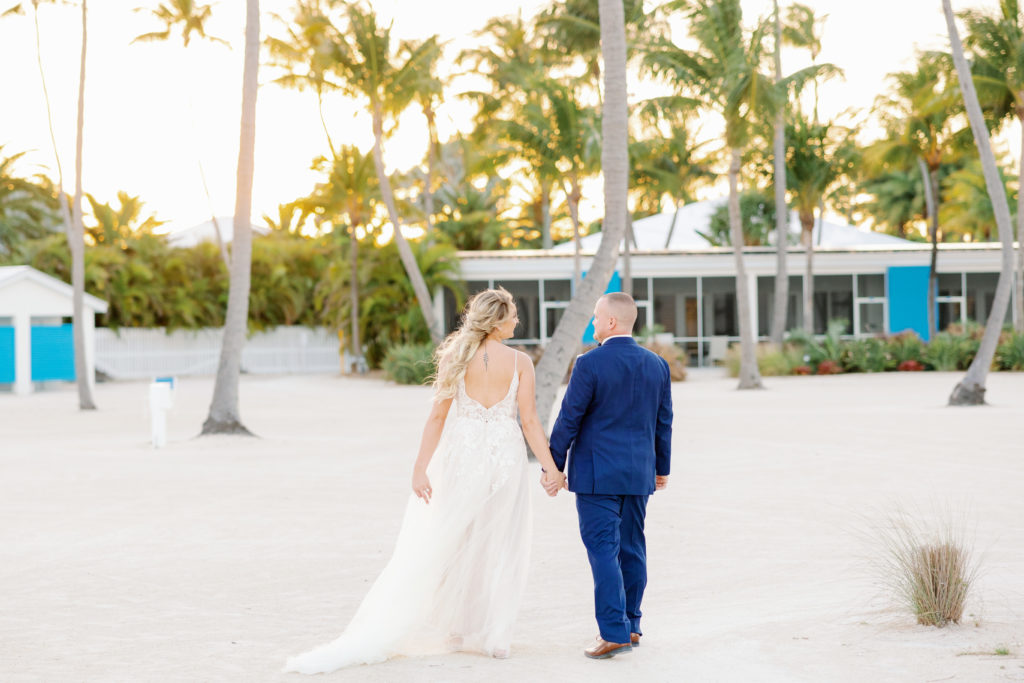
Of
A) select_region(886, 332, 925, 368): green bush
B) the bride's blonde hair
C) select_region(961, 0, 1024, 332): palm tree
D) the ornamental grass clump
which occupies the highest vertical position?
select_region(961, 0, 1024, 332): palm tree

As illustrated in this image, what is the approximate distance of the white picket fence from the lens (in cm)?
3475

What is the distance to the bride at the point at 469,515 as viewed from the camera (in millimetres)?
4762

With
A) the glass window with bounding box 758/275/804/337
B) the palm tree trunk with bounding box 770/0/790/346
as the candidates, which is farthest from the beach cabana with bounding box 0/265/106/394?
the glass window with bounding box 758/275/804/337

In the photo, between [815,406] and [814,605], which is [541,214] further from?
[814,605]

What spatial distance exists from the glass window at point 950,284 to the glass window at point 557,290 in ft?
34.7

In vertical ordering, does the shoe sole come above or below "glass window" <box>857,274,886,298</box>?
below

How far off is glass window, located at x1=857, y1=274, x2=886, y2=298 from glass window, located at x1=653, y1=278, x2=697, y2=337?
478 cm

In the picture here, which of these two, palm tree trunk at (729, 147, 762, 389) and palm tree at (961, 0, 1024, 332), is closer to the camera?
palm tree trunk at (729, 147, 762, 389)

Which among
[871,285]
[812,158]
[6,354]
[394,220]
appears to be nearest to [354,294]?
[394,220]

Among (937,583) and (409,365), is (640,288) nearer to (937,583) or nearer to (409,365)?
(409,365)

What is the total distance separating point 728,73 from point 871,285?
13236 millimetres

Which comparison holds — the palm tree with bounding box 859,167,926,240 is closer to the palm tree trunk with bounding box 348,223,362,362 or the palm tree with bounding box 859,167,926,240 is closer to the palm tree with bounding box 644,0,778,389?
the palm tree trunk with bounding box 348,223,362,362

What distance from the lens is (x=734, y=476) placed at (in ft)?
35.0

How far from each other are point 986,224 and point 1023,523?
1658 inches
